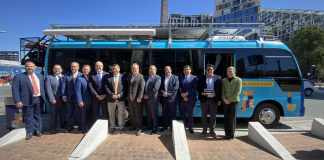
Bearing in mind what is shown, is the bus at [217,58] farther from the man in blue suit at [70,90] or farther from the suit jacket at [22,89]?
the suit jacket at [22,89]

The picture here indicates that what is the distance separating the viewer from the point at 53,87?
8680 mm

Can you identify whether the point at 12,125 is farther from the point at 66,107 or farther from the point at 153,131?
the point at 153,131

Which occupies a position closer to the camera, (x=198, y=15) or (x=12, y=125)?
(x=12, y=125)

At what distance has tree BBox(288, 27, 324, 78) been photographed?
48.2m

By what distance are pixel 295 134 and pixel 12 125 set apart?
314 inches

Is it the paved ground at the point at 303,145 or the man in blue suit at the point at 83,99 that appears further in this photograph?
the man in blue suit at the point at 83,99

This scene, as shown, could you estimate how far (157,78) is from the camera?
8773 millimetres

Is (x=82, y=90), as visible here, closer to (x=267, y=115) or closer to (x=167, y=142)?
(x=167, y=142)

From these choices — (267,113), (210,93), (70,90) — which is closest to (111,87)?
(70,90)

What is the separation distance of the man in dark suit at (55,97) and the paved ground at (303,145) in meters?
5.97

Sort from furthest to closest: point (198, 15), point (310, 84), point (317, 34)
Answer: point (317, 34) → point (310, 84) → point (198, 15)

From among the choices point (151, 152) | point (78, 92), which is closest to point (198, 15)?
point (78, 92)

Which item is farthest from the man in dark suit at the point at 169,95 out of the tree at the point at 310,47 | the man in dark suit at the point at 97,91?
the tree at the point at 310,47

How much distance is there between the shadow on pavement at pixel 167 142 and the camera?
7286 millimetres
